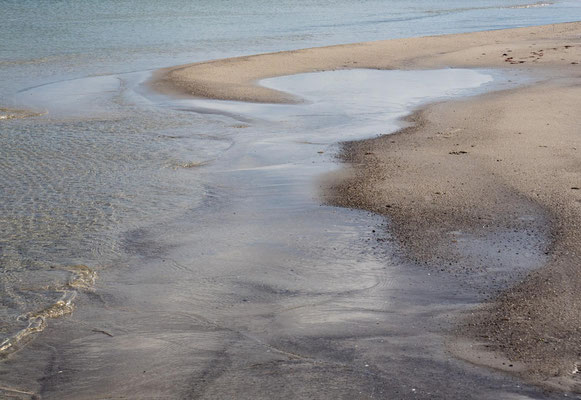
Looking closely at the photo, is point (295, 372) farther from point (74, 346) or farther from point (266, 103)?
point (266, 103)

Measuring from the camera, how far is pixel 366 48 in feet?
71.9

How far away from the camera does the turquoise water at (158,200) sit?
202 inches

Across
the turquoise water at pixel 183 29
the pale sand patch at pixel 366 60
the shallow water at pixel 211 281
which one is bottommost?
the shallow water at pixel 211 281

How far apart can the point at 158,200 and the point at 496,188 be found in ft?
11.9

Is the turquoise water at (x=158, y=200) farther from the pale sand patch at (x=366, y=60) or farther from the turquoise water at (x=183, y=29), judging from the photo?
the turquoise water at (x=183, y=29)

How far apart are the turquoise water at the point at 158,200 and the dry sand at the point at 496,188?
1.91 feet

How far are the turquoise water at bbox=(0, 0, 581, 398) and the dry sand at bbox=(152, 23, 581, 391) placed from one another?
58 cm

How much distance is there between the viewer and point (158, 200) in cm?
754

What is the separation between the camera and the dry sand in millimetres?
4434

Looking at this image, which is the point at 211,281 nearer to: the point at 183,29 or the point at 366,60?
the point at 366,60

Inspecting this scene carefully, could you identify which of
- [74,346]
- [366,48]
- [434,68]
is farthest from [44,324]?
[366,48]

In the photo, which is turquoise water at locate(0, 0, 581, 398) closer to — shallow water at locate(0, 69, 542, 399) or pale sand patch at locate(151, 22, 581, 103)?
shallow water at locate(0, 69, 542, 399)

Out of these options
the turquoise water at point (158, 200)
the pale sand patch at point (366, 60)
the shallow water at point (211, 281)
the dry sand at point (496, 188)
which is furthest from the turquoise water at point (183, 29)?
the shallow water at point (211, 281)

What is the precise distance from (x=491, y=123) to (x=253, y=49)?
14.0m
